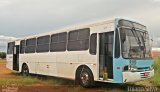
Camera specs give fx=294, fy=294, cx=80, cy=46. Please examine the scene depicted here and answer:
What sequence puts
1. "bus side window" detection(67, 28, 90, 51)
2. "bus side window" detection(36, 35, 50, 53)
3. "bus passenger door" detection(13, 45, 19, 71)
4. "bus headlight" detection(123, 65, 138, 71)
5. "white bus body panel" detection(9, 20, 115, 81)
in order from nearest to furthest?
1. "bus headlight" detection(123, 65, 138, 71)
2. "white bus body panel" detection(9, 20, 115, 81)
3. "bus side window" detection(67, 28, 90, 51)
4. "bus side window" detection(36, 35, 50, 53)
5. "bus passenger door" detection(13, 45, 19, 71)

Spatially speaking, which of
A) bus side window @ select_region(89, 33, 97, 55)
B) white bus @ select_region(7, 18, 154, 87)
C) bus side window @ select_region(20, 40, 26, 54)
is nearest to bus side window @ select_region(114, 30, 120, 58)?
white bus @ select_region(7, 18, 154, 87)

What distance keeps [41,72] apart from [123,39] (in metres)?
7.56

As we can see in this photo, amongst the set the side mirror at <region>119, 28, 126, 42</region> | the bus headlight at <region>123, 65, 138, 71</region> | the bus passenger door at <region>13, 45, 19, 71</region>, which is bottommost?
the bus headlight at <region>123, 65, 138, 71</region>

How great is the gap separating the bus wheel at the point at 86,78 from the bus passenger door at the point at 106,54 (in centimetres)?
57

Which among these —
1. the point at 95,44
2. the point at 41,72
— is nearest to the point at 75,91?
the point at 95,44

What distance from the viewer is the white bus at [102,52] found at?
1150cm

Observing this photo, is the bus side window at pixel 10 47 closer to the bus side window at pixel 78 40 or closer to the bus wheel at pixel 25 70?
the bus wheel at pixel 25 70

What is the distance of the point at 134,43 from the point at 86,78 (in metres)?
2.67

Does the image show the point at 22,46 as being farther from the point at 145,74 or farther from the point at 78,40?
the point at 145,74

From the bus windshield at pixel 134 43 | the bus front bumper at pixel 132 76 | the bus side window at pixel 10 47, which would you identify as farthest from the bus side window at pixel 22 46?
the bus front bumper at pixel 132 76

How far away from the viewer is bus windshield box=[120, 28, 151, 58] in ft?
38.0

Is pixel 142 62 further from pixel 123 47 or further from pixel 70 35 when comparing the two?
pixel 70 35

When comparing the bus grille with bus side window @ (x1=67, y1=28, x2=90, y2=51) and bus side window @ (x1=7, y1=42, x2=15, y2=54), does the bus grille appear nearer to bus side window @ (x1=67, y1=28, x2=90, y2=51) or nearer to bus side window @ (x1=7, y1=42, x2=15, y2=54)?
bus side window @ (x1=67, y1=28, x2=90, y2=51)

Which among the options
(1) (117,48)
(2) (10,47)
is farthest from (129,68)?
(2) (10,47)
